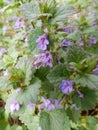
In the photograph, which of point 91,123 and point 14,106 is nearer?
Result: point 14,106

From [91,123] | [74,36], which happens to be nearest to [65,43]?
[74,36]

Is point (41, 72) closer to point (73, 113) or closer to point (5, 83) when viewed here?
point (5, 83)

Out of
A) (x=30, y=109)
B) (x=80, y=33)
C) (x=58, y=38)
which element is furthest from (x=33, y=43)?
(x=30, y=109)

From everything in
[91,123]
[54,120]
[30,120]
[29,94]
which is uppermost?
[29,94]

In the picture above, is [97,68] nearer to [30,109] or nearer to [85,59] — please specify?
[85,59]

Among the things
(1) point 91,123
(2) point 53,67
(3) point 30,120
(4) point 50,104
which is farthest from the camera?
(1) point 91,123

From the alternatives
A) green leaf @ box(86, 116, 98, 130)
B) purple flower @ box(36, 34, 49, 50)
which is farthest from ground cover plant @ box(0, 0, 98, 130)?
green leaf @ box(86, 116, 98, 130)

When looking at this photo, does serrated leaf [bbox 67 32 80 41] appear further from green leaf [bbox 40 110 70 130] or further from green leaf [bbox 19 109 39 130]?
green leaf [bbox 19 109 39 130]
